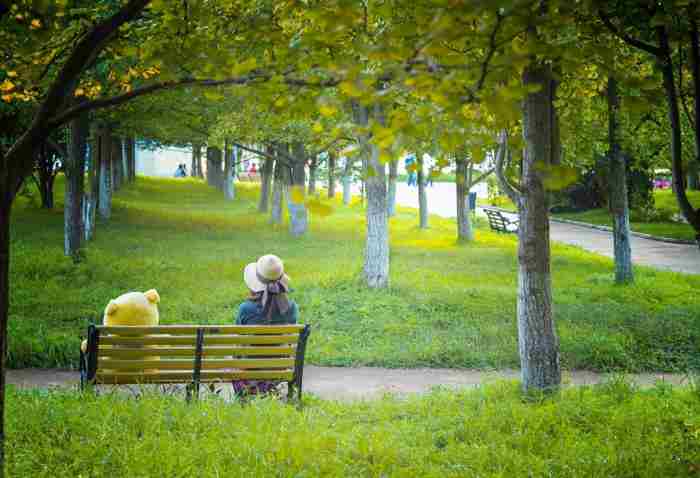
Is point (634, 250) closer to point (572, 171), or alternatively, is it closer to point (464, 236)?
point (464, 236)

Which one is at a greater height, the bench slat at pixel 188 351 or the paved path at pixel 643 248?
the bench slat at pixel 188 351

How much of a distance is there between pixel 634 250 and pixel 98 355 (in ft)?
74.7

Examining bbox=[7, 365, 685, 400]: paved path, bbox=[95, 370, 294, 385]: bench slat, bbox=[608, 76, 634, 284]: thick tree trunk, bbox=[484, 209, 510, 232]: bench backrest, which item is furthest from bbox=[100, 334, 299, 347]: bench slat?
bbox=[484, 209, 510, 232]: bench backrest

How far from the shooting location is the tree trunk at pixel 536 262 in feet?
25.5

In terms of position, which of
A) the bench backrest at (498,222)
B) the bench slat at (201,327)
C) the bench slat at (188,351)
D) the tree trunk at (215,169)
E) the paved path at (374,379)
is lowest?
the paved path at (374,379)

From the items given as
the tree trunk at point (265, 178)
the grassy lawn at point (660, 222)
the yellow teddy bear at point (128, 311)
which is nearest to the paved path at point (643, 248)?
the grassy lawn at point (660, 222)

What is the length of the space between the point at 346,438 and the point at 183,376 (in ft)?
6.10

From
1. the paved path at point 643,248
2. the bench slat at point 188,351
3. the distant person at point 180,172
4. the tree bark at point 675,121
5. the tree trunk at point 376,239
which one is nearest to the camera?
the tree bark at point 675,121

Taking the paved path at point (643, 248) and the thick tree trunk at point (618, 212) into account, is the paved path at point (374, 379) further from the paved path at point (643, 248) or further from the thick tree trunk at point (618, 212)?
the paved path at point (643, 248)

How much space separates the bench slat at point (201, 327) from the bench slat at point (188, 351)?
0.13m

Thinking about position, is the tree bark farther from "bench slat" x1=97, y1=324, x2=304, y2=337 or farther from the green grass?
"bench slat" x1=97, y1=324, x2=304, y2=337

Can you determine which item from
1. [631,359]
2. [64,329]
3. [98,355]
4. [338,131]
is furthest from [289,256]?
[338,131]

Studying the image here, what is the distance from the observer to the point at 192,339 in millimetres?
7031

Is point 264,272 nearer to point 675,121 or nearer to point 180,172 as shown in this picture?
point 675,121
